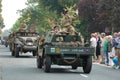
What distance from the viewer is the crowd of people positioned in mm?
25641

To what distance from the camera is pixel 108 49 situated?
28.0 meters

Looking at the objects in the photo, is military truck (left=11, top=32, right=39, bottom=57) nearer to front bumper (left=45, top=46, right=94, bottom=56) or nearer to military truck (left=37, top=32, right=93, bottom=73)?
military truck (left=37, top=32, right=93, bottom=73)

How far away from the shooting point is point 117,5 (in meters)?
48.8

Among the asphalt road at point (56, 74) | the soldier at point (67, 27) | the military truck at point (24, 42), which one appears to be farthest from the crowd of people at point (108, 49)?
the military truck at point (24, 42)

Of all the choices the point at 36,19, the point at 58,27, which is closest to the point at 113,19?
the point at 58,27

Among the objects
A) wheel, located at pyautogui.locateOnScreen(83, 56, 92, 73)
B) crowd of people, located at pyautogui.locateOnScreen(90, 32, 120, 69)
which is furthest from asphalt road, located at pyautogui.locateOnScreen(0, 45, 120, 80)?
crowd of people, located at pyautogui.locateOnScreen(90, 32, 120, 69)

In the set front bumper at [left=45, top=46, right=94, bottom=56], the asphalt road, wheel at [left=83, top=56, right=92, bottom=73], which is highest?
front bumper at [left=45, top=46, right=94, bottom=56]

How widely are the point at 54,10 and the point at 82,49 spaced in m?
56.8

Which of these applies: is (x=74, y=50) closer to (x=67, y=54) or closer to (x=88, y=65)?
(x=67, y=54)

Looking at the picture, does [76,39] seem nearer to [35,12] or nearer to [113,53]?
[113,53]

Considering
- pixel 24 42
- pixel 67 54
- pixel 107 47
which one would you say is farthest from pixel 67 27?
pixel 24 42

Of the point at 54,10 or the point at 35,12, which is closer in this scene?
the point at 54,10

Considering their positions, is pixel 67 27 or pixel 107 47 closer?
pixel 67 27

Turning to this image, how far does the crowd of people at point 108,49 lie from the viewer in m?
25.6
